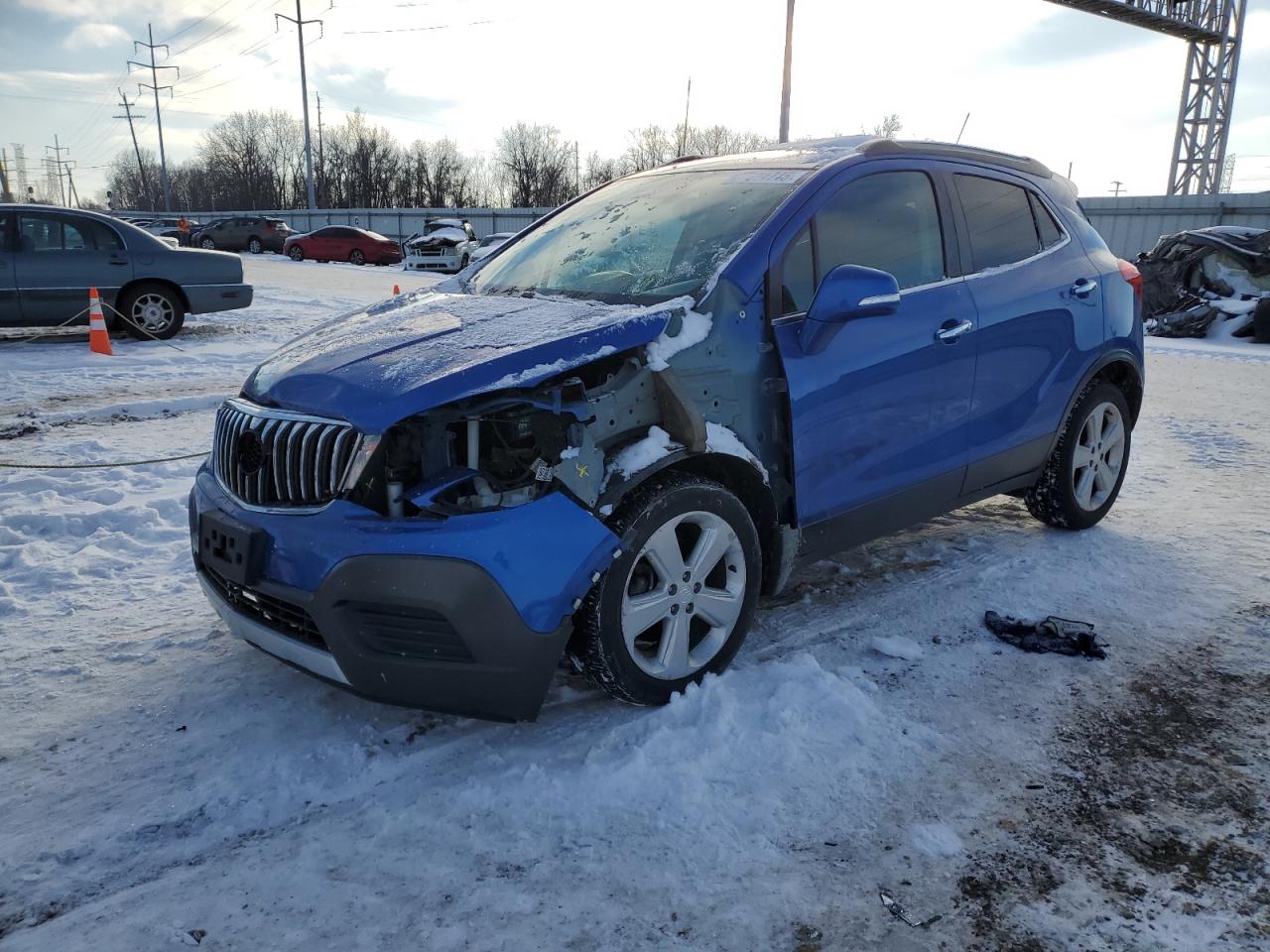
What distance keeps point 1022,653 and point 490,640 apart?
214 cm

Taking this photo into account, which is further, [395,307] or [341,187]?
[341,187]

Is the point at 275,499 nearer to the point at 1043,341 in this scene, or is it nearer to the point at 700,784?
the point at 700,784

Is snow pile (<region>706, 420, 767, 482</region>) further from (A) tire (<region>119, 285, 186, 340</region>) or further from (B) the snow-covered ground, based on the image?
(A) tire (<region>119, 285, 186, 340</region>)

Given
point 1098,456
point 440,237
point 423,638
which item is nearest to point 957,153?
point 1098,456

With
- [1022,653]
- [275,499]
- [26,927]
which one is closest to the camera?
[26,927]

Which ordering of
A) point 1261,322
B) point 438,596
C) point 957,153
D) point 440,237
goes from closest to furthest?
1. point 438,596
2. point 957,153
3. point 1261,322
4. point 440,237

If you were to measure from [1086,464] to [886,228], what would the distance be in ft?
6.56

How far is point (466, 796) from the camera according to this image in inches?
99.5

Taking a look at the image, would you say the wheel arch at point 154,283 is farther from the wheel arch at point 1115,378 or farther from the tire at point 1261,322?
the tire at point 1261,322

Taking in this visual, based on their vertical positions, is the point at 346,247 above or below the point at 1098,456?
A: above

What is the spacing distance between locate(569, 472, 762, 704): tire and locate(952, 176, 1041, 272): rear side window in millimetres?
1823

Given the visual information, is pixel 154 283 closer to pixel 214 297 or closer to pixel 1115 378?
pixel 214 297

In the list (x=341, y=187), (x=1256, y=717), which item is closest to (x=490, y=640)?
(x=1256, y=717)

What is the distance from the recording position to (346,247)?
30.8 meters
